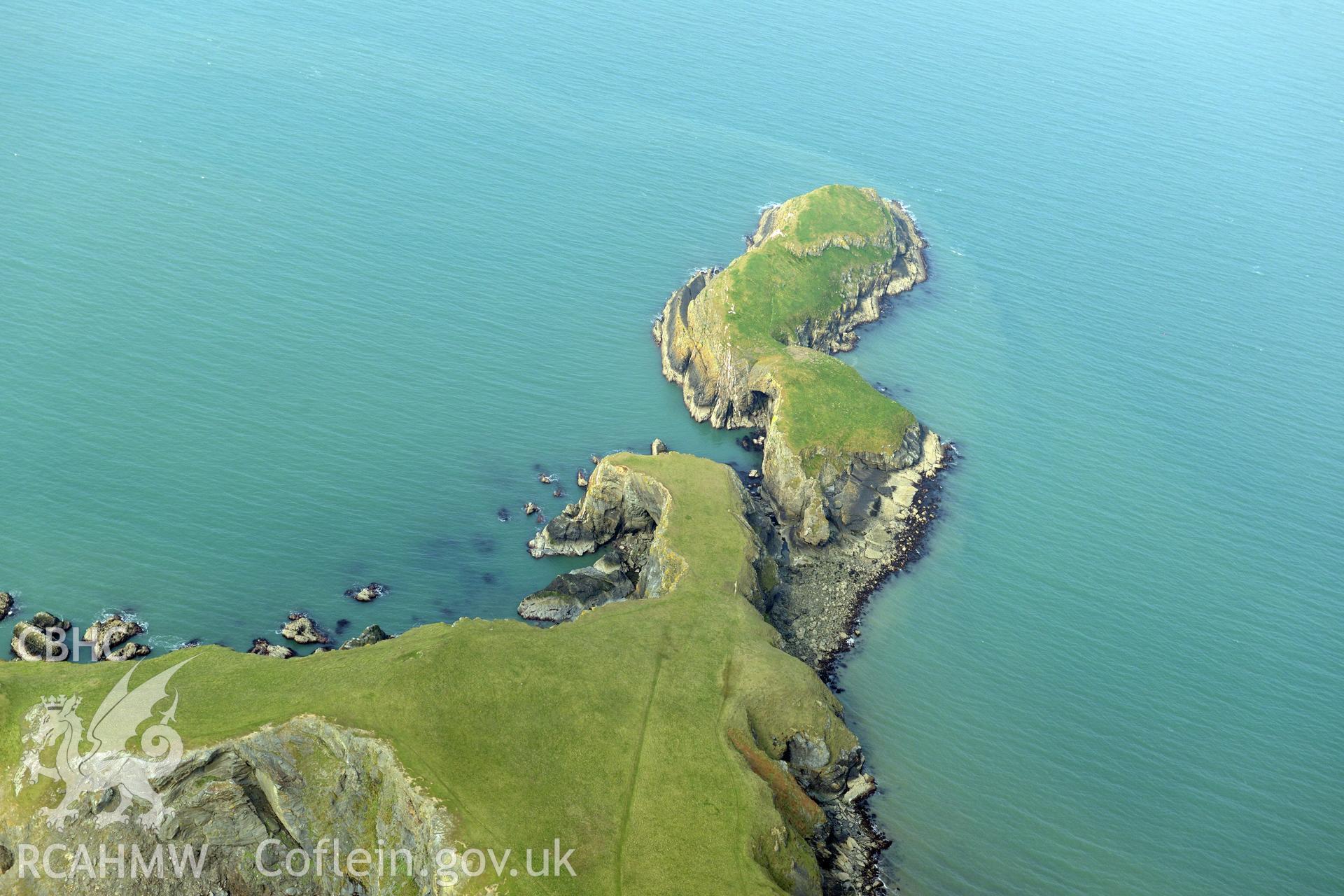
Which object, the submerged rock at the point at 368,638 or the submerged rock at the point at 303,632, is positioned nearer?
the submerged rock at the point at 368,638

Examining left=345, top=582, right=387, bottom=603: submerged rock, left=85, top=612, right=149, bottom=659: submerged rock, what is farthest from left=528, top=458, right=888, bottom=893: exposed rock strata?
left=85, top=612, right=149, bottom=659: submerged rock

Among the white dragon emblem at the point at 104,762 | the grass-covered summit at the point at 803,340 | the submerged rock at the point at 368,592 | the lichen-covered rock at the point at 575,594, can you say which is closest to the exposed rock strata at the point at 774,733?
the lichen-covered rock at the point at 575,594

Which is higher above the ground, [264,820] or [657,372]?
[657,372]

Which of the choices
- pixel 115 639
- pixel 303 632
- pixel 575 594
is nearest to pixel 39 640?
pixel 115 639

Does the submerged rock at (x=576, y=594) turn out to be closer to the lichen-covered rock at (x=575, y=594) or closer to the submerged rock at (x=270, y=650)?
the lichen-covered rock at (x=575, y=594)

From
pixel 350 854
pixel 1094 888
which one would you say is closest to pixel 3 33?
pixel 350 854

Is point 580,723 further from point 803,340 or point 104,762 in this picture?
point 803,340

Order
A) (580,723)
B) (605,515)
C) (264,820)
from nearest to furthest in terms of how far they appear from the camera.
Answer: (264,820) → (580,723) → (605,515)
